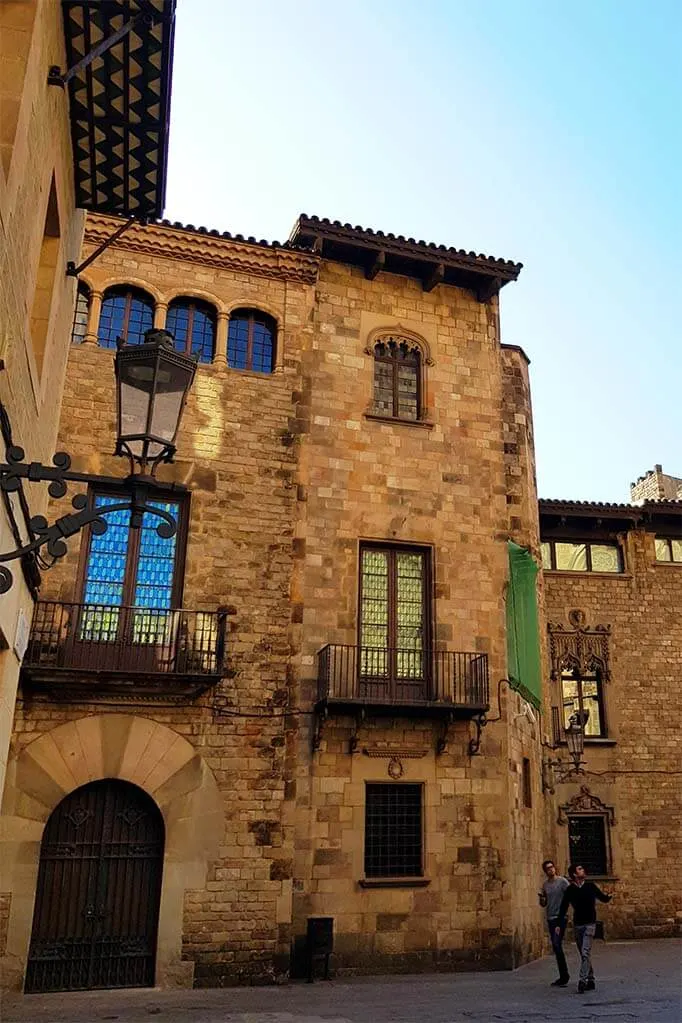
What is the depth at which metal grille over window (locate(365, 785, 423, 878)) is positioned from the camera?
510 inches

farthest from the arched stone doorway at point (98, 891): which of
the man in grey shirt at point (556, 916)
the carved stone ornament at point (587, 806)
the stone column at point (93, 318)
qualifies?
the carved stone ornament at point (587, 806)

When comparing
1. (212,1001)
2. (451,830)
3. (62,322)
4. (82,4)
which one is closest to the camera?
(82,4)

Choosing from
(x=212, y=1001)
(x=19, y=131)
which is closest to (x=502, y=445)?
(x=212, y=1001)

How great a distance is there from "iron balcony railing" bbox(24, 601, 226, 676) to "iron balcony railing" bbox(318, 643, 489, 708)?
188 cm

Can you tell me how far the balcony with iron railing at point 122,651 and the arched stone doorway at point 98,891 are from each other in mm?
1442

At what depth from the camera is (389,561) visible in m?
14.5

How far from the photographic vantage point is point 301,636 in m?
13.4

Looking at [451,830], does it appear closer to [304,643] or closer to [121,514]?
[304,643]

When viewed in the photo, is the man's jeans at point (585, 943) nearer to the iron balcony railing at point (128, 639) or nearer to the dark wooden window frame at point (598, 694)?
the iron balcony railing at point (128, 639)

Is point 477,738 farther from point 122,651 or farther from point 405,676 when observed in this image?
point 122,651

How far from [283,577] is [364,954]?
5.62 m

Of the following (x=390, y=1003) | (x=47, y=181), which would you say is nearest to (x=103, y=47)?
(x=47, y=181)

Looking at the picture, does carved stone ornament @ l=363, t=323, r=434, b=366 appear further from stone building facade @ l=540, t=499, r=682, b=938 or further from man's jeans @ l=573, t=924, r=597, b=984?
man's jeans @ l=573, t=924, r=597, b=984

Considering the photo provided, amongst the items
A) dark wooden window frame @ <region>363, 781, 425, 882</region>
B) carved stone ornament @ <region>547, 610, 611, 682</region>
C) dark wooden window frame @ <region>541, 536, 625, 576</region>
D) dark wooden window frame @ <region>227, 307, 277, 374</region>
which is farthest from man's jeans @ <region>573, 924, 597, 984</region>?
dark wooden window frame @ <region>541, 536, 625, 576</region>
